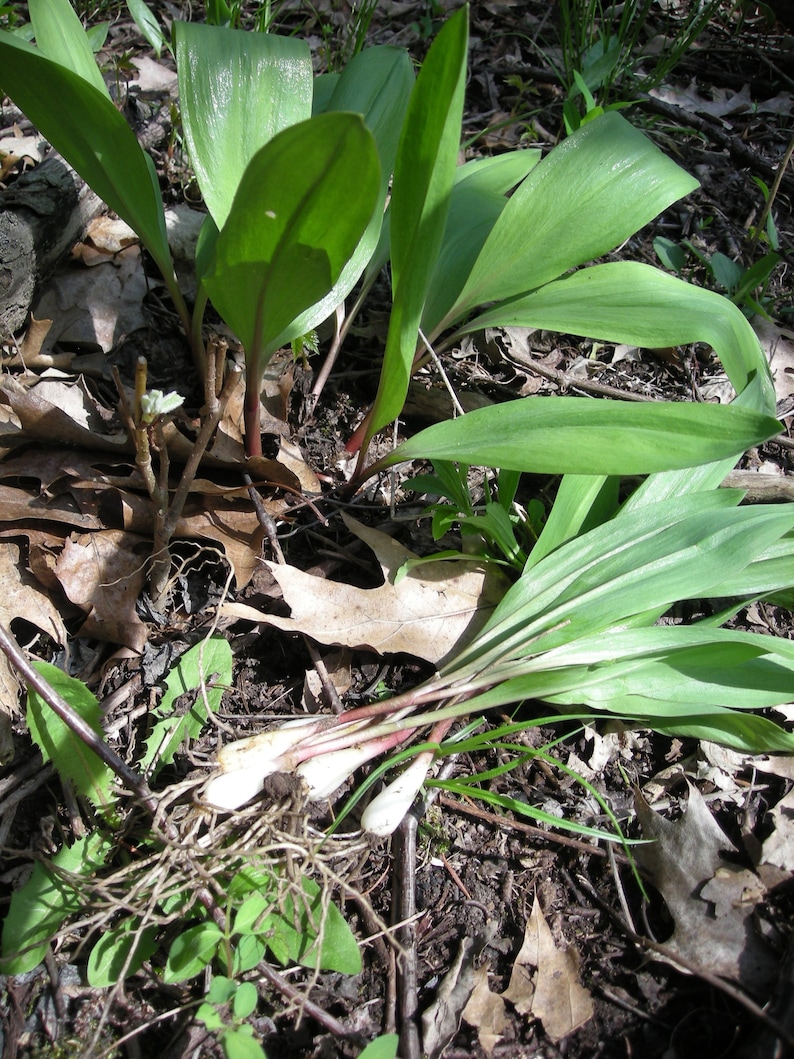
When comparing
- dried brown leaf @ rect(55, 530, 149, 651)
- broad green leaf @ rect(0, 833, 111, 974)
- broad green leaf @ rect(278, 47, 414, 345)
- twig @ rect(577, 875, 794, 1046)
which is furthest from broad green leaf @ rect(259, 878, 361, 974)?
broad green leaf @ rect(278, 47, 414, 345)

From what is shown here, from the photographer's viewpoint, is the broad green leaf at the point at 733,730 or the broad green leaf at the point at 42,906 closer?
the broad green leaf at the point at 42,906

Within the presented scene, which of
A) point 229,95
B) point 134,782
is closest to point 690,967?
point 134,782

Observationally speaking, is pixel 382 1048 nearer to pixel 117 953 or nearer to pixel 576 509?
pixel 117 953

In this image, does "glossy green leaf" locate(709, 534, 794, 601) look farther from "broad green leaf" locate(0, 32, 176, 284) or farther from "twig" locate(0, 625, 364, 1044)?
"broad green leaf" locate(0, 32, 176, 284)

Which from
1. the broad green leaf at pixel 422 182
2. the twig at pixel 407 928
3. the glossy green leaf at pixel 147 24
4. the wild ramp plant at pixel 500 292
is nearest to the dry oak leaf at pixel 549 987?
the twig at pixel 407 928

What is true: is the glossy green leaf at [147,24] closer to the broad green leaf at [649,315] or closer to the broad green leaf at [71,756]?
the broad green leaf at [649,315]
